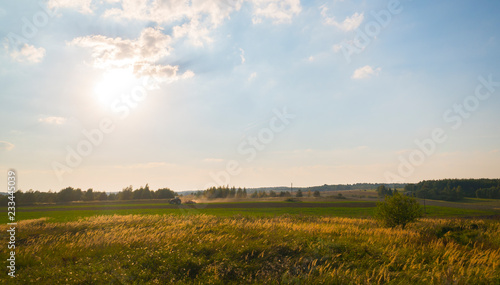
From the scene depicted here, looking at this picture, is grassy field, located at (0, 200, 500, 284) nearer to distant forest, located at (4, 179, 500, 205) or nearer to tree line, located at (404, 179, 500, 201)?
distant forest, located at (4, 179, 500, 205)

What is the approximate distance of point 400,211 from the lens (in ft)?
77.7

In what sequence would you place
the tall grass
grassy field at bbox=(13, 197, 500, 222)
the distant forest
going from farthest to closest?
1. the distant forest
2. grassy field at bbox=(13, 197, 500, 222)
3. the tall grass

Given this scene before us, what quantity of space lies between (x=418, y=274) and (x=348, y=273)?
2.14m

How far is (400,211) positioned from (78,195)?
482ft

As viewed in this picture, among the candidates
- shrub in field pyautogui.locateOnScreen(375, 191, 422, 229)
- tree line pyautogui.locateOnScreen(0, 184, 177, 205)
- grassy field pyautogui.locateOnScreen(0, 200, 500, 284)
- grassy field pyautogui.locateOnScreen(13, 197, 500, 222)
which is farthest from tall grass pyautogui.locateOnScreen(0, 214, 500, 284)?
tree line pyautogui.locateOnScreen(0, 184, 177, 205)

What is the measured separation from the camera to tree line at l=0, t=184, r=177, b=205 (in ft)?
339

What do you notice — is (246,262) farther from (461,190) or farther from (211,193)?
(461,190)

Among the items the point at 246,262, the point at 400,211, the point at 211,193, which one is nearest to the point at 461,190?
the point at 211,193

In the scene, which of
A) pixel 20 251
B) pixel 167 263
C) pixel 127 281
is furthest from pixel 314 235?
pixel 20 251

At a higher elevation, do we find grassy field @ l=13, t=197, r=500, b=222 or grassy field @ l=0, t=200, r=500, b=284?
grassy field @ l=0, t=200, r=500, b=284

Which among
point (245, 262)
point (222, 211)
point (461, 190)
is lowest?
point (461, 190)

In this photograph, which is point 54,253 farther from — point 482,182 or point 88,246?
point 482,182

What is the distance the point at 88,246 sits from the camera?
483 inches

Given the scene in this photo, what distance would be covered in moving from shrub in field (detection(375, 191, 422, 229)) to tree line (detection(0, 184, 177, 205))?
112m
